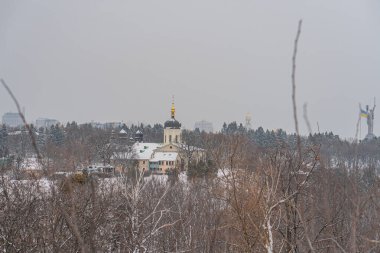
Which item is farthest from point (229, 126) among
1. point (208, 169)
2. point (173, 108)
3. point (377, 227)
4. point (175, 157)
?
point (377, 227)

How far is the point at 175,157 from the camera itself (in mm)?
64750

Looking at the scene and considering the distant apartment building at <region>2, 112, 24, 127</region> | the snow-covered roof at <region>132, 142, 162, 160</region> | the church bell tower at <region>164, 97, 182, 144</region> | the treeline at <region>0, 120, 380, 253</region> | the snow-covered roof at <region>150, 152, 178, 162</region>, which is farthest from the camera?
the church bell tower at <region>164, 97, 182, 144</region>

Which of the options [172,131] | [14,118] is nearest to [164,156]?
[172,131]

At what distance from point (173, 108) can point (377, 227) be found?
238 ft

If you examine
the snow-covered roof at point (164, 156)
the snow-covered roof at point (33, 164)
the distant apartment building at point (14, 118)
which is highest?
the distant apartment building at point (14, 118)

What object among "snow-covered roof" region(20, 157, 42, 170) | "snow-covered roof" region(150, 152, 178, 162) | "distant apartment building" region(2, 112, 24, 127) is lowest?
"snow-covered roof" region(150, 152, 178, 162)

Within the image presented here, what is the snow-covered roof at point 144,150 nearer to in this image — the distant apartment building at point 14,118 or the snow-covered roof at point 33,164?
the distant apartment building at point 14,118

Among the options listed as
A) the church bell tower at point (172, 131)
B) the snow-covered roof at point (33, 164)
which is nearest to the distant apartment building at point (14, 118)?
the snow-covered roof at point (33, 164)

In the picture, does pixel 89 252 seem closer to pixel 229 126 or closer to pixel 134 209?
pixel 134 209

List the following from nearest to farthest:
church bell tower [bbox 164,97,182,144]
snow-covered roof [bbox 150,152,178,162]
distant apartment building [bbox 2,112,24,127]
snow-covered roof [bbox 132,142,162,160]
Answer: distant apartment building [bbox 2,112,24,127]
snow-covered roof [bbox 150,152,178,162]
snow-covered roof [bbox 132,142,162,160]
church bell tower [bbox 164,97,182,144]

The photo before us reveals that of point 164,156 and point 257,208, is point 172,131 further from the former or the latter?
point 257,208

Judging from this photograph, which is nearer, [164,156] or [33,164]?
[33,164]

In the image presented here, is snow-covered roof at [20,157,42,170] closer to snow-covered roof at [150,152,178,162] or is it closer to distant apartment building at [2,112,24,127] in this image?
distant apartment building at [2,112,24,127]

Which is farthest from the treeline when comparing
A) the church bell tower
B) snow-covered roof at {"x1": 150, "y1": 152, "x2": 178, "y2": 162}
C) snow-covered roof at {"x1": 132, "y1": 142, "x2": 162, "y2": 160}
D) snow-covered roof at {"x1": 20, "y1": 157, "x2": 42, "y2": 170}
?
the church bell tower
